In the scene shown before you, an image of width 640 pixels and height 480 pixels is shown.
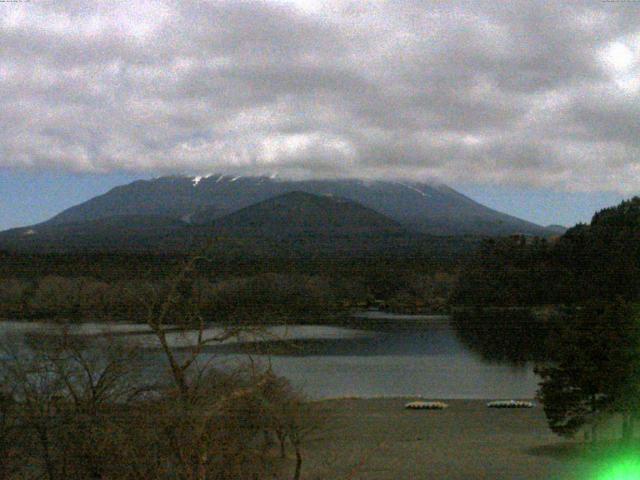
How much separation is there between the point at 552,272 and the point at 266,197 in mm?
42869

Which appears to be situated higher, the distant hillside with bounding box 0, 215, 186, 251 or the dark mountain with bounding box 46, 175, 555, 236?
the dark mountain with bounding box 46, 175, 555, 236

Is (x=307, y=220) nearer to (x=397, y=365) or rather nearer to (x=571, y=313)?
(x=397, y=365)

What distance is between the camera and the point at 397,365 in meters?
11.6

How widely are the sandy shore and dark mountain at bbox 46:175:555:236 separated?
2013 cm

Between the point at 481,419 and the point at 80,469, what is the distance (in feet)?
22.0

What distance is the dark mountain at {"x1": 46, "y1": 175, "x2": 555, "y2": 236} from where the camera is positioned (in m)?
34.7

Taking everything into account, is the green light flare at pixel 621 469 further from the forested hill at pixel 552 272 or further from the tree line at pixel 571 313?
the forested hill at pixel 552 272

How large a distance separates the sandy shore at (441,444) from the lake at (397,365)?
688 millimetres

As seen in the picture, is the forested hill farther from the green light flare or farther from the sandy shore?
the green light flare

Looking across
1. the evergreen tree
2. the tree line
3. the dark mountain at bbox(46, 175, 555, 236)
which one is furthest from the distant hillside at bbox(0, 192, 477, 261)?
the dark mountain at bbox(46, 175, 555, 236)

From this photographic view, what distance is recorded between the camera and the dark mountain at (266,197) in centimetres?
3472

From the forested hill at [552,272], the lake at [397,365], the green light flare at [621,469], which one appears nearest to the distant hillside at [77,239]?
the lake at [397,365]

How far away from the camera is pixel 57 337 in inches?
123

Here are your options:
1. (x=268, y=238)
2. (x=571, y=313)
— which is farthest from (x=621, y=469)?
(x=268, y=238)
